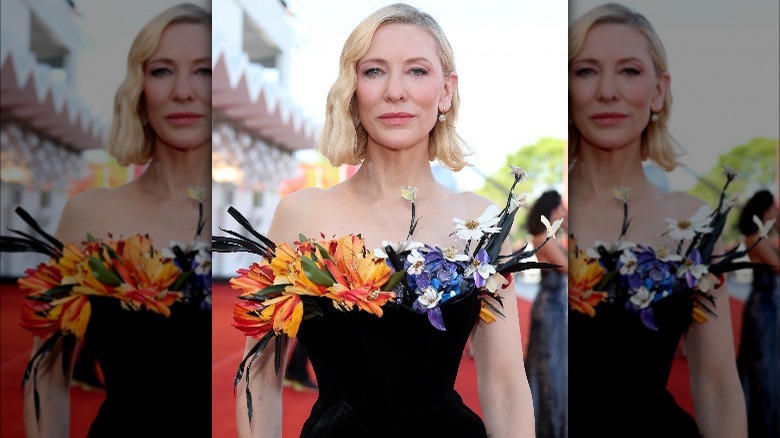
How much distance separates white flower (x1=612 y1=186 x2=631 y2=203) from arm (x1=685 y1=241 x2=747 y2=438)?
1.57 feet

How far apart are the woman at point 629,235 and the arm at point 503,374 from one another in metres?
0.39

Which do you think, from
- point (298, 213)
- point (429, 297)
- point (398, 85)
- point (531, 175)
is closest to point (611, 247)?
point (531, 175)

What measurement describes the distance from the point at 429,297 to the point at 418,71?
0.75 m

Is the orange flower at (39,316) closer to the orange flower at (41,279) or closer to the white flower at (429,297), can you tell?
the orange flower at (41,279)

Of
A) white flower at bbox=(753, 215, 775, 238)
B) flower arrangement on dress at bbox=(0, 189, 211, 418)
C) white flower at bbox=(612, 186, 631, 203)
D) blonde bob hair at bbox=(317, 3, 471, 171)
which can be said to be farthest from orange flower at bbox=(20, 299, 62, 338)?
white flower at bbox=(753, 215, 775, 238)

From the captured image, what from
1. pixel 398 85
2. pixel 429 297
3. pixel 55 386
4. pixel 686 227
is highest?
pixel 398 85

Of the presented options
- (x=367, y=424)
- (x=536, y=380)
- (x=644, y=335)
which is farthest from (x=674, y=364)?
(x=367, y=424)

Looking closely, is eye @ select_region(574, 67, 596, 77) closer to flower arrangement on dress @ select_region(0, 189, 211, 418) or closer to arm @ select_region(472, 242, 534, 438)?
arm @ select_region(472, 242, 534, 438)

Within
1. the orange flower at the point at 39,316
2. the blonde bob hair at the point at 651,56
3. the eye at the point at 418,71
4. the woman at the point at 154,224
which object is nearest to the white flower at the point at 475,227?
the eye at the point at 418,71

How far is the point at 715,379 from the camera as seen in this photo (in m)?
3.27

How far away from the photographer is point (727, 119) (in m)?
3.32

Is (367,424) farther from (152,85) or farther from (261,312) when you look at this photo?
(152,85)

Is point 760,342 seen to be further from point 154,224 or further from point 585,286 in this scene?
point 154,224

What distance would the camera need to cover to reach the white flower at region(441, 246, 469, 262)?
2758 mm
